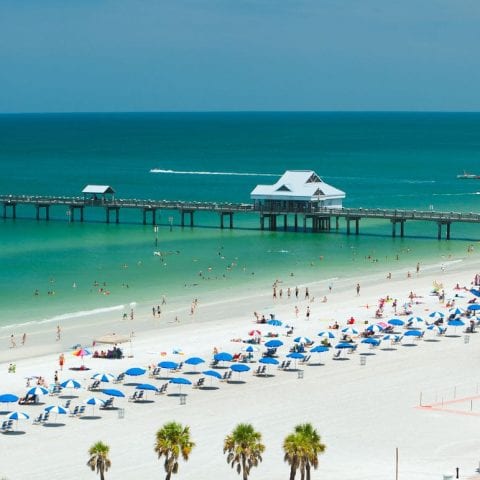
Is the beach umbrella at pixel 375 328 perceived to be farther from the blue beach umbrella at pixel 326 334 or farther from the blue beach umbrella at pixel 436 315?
the blue beach umbrella at pixel 436 315

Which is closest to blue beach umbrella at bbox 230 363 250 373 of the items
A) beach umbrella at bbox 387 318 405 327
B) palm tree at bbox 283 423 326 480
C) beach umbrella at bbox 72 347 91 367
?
beach umbrella at bbox 72 347 91 367

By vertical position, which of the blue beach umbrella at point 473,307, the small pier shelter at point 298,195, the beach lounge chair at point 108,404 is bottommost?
the beach lounge chair at point 108,404

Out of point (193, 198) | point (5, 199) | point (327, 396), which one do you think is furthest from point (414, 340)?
point (193, 198)

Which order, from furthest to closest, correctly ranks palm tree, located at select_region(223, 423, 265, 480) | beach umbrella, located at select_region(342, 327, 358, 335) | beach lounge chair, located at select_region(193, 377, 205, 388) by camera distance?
beach umbrella, located at select_region(342, 327, 358, 335)
beach lounge chair, located at select_region(193, 377, 205, 388)
palm tree, located at select_region(223, 423, 265, 480)

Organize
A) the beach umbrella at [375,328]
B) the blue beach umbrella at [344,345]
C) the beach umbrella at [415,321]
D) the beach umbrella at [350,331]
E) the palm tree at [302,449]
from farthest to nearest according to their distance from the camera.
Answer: the beach umbrella at [415,321]
the beach umbrella at [375,328]
the beach umbrella at [350,331]
the blue beach umbrella at [344,345]
the palm tree at [302,449]

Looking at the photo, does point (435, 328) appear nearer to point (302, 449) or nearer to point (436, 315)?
point (436, 315)

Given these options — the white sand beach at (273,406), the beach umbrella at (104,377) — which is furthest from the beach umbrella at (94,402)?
the beach umbrella at (104,377)

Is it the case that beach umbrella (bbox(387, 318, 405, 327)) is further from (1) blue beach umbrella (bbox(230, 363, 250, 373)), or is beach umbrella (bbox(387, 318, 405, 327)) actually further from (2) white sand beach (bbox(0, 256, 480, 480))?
(1) blue beach umbrella (bbox(230, 363, 250, 373))
